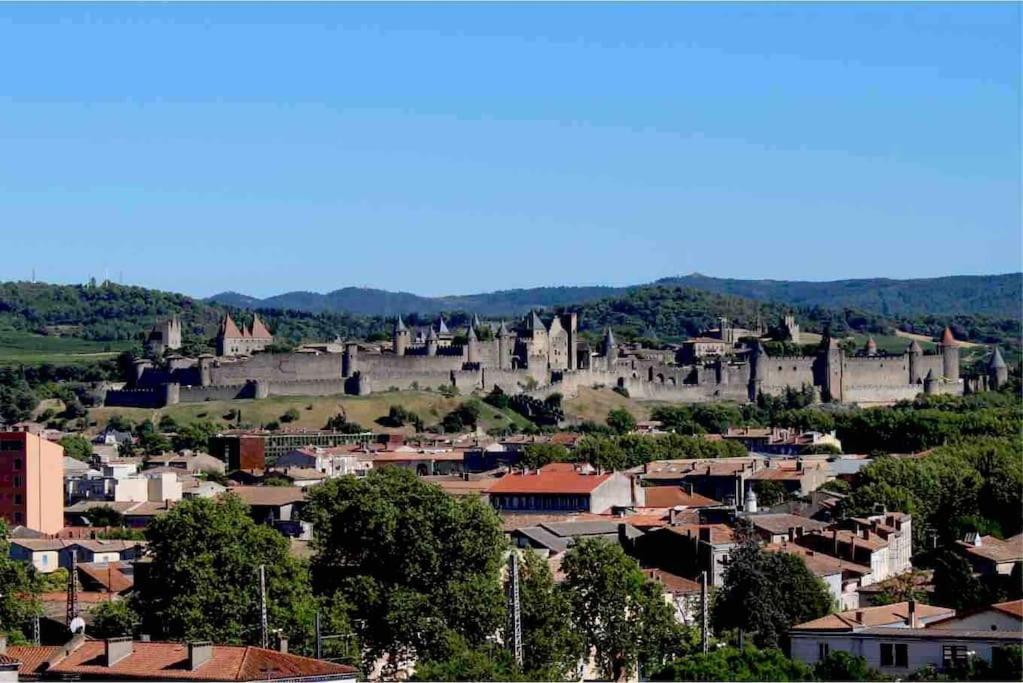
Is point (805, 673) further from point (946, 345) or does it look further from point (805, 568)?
point (946, 345)

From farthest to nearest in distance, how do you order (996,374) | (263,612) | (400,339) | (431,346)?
(996,374)
(400,339)
(431,346)
(263,612)

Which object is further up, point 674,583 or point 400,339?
point 400,339

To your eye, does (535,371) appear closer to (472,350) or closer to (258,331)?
(472,350)

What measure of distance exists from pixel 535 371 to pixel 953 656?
328 ft

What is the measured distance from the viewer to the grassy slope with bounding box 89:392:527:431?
11531 cm

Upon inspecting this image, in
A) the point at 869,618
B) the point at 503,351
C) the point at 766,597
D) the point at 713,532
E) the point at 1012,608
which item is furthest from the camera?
the point at 503,351

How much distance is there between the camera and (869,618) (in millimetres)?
35750

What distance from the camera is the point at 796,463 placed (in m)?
79.6

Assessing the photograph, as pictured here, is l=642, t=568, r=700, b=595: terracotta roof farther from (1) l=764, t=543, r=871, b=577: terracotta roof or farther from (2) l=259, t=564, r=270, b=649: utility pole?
(2) l=259, t=564, r=270, b=649: utility pole

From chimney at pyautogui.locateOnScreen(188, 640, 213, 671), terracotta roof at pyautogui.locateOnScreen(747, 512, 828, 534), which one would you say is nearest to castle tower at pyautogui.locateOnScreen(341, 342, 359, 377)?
terracotta roof at pyautogui.locateOnScreen(747, 512, 828, 534)

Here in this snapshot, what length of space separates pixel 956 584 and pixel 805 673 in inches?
494

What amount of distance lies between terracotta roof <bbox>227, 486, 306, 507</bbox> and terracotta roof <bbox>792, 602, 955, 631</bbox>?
1025 inches

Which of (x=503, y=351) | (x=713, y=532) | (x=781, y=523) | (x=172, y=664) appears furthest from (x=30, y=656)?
(x=503, y=351)

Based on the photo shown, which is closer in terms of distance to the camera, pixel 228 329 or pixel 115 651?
pixel 115 651
